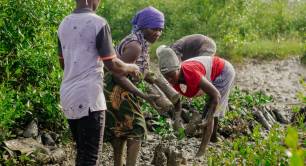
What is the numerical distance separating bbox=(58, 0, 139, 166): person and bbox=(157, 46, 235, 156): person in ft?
5.21

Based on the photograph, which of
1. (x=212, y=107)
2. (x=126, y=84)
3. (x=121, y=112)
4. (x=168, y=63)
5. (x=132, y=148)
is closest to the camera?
(x=126, y=84)

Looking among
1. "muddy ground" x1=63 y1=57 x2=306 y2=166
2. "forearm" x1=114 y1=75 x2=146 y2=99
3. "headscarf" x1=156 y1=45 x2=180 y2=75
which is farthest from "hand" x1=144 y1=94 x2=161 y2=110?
"muddy ground" x1=63 y1=57 x2=306 y2=166

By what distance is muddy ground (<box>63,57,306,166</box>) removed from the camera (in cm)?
575

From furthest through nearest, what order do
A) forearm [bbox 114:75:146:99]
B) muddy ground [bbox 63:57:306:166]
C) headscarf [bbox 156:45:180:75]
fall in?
muddy ground [bbox 63:57:306:166], headscarf [bbox 156:45:180:75], forearm [bbox 114:75:146:99]

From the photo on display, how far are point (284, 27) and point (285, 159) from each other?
1286 centimetres

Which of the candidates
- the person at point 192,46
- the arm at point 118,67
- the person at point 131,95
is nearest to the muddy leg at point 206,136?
the person at point 192,46

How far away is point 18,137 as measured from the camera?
5387 mm

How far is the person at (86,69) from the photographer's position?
3414 millimetres

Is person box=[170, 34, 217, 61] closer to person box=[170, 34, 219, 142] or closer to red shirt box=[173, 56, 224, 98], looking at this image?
person box=[170, 34, 219, 142]

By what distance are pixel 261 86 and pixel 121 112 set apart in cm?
712

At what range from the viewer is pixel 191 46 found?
20.0ft

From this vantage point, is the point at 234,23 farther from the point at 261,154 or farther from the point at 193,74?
the point at 261,154

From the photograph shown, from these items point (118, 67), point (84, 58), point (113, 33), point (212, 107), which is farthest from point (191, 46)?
point (113, 33)

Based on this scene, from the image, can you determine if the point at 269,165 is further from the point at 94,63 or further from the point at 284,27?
the point at 284,27
